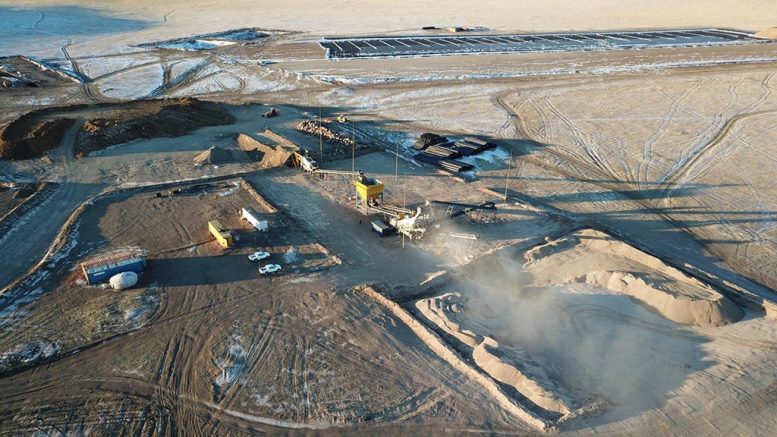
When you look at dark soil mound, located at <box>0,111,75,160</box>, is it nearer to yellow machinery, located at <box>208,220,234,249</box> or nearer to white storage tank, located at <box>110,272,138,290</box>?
yellow machinery, located at <box>208,220,234,249</box>

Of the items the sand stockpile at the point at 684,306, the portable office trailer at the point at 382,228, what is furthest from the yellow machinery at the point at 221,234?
the sand stockpile at the point at 684,306

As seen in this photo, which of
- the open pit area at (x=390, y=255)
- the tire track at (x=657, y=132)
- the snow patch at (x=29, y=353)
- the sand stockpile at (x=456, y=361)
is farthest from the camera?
the tire track at (x=657, y=132)

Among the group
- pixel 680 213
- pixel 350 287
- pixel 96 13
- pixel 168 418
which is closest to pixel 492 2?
pixel 96 13

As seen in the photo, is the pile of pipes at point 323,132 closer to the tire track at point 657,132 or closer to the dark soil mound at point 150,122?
the dark soil mound at point 150,122

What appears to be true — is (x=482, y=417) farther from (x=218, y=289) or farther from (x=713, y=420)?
(x=218, y=289)

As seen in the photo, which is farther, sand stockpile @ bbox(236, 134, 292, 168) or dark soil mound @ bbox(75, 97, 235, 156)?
dark soil mound @ bbox(75, 97, 235, 156)

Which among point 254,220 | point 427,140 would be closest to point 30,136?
point 254,220

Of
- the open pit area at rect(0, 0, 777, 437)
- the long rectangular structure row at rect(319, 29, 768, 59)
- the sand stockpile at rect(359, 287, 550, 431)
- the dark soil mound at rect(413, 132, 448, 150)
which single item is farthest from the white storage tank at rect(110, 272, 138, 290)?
the long rectangular structure row at rect(319, 29, 768, 59)
